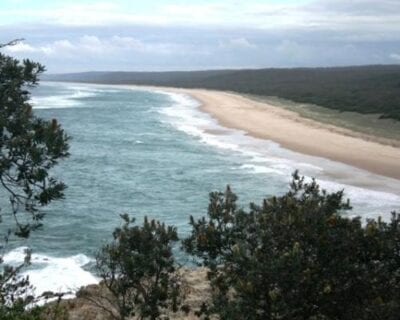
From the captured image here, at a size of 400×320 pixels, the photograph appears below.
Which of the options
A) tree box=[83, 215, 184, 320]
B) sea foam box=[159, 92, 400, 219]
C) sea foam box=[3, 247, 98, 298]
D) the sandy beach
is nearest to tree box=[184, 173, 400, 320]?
tree box=[83, 215, 184, 320]

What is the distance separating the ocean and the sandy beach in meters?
1.21

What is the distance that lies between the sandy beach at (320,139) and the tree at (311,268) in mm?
21596

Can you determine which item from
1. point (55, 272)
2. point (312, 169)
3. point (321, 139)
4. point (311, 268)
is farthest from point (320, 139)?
point (311, 268)

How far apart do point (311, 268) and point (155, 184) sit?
69.2 feet

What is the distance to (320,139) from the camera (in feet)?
132

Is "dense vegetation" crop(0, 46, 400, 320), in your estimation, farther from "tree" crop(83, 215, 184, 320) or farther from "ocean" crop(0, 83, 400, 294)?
"ocean" crop(0, 83, 400, 294)

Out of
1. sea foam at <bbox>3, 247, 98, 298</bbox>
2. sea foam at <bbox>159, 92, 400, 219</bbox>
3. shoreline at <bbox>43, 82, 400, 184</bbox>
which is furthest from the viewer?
shoreline at <bbox>43, 82, 400, 184</bbox>

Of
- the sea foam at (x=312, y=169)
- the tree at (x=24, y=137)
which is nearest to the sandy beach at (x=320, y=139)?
the sea foam at (x=312, y=169)

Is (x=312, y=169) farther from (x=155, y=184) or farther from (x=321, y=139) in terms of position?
(x=321, y=139)

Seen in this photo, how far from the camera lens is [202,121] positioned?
56812mm

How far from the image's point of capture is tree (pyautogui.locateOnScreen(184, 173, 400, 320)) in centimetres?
650

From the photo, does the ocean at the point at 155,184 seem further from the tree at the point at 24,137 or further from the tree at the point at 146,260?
the tree at the point at 24,137

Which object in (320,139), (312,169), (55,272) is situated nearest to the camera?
(55,272)

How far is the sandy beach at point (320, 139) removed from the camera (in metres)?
31.6
